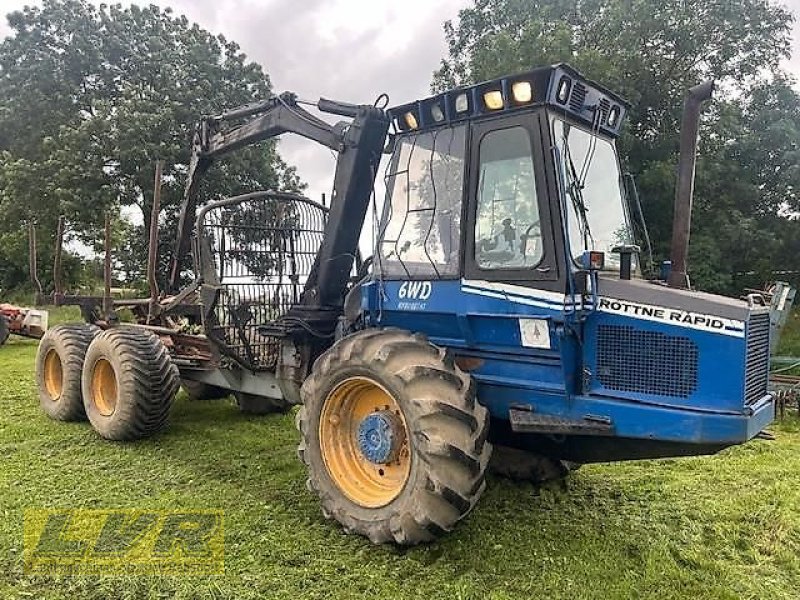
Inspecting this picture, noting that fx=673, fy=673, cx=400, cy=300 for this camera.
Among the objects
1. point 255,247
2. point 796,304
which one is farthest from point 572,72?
point 796,304

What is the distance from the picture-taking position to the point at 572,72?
12.2ft

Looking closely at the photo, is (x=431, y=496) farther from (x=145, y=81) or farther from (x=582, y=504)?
(x=145, y=81)

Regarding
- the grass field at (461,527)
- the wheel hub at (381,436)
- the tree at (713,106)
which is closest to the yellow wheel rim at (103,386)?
the grass field at (461,527)

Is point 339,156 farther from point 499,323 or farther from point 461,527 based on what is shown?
point 461,527

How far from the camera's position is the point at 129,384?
5695 millimetres

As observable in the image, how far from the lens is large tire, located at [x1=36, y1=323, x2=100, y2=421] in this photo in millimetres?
6566

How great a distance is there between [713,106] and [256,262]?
36.9 feet

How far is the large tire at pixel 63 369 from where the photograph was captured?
259 inches

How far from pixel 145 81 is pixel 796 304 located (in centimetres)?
1922

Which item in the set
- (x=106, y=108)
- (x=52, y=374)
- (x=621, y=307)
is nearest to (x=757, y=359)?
(x=621, y=307)

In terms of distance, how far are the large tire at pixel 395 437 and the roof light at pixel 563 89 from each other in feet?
5.08

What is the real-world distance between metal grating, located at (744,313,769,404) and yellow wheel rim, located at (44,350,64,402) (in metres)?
6.40

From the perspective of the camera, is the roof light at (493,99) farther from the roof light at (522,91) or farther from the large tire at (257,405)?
the large tire at (257,405)

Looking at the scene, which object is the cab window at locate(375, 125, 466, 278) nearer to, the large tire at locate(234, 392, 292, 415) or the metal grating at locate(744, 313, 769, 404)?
the metal grating at locate(744, 313, 769, 404)
